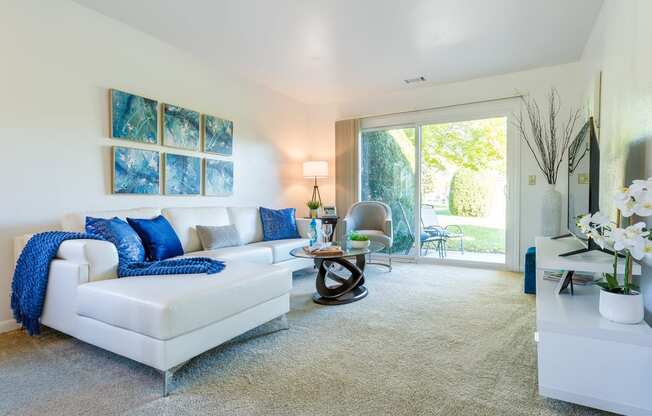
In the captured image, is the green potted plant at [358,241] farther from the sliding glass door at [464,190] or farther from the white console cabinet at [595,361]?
the sliding glass door at [464,190]

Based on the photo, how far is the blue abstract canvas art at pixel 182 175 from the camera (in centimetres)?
351

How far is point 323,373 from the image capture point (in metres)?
1.81

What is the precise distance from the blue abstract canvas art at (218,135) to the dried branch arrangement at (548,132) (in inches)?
139

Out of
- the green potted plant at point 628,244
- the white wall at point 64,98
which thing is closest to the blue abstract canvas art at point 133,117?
the white wall at point 64,98

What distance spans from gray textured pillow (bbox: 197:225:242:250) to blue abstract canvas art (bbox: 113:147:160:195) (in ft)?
2.07

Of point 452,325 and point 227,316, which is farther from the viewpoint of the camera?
point 452,325

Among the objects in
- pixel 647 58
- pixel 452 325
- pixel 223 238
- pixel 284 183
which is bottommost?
pixel 452 325

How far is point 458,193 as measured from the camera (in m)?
4.82

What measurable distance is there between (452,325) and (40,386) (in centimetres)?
244

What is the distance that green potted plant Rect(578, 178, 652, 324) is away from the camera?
4.37 feet

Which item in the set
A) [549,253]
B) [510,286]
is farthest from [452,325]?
[510,286]

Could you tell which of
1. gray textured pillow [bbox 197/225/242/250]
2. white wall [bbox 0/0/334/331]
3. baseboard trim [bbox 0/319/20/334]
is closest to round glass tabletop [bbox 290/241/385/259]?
gray textured pillow [bbox 197/225/242/250]

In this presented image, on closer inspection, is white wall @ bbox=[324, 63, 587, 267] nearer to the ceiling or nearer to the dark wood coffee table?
the ceiling

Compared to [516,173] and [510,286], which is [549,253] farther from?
[516,173]
